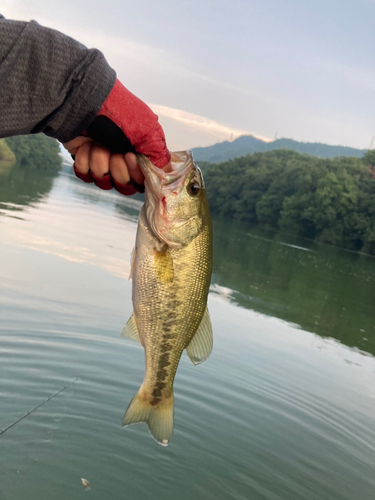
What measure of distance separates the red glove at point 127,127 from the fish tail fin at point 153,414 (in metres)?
1.60

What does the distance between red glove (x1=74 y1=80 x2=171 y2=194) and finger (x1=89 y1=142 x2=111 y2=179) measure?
4 centimetres

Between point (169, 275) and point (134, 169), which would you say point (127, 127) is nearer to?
point (134, 169)

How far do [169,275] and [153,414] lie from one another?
1.01 metres

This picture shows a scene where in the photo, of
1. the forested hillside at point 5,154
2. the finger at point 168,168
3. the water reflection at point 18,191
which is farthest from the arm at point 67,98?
the forested hillside at point 5,154

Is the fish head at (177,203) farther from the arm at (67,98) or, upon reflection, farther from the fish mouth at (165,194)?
the arm at (67,98)

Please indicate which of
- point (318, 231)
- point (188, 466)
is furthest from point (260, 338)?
point (318, 231)

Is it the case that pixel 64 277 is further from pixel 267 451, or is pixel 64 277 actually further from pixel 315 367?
pixel 267 451

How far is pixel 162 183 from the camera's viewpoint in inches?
113

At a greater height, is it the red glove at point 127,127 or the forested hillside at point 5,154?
the red glove at point 127,127

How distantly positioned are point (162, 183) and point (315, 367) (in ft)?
25.6

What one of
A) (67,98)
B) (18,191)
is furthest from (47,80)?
(18,191)

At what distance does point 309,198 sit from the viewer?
257ft

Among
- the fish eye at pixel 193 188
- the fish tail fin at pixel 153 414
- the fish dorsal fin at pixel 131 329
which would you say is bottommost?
the fish tail fin at pixel 153 414

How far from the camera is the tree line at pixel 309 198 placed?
70.8 metres
